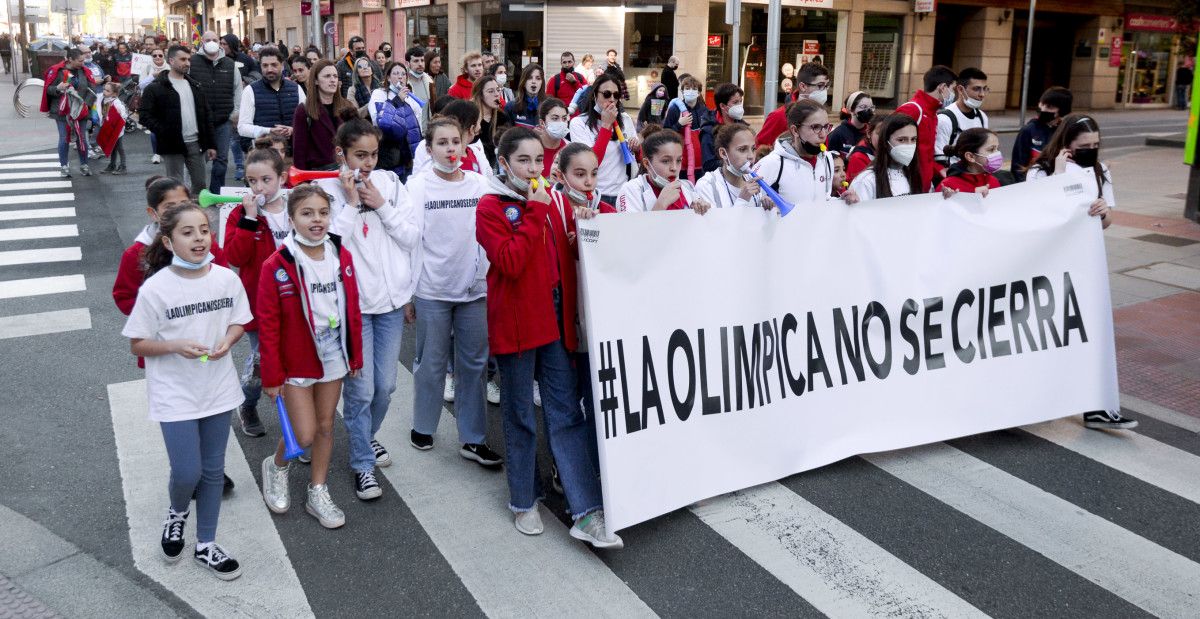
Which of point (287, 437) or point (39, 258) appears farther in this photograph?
point (39, 258)

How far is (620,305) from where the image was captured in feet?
14.5

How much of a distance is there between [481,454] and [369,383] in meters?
0.80

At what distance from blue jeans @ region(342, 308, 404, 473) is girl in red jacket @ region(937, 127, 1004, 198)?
3.18m

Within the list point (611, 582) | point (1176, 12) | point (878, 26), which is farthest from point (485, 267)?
point (878, 26)

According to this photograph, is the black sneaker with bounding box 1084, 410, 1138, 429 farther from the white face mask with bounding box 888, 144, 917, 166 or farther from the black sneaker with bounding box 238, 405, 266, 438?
the black sneaker with bounding box 238, 405, 266, 438

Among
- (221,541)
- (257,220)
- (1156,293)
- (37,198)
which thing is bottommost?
(221,541)

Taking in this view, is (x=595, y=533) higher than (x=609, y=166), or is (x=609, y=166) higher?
(x=609, y=166)

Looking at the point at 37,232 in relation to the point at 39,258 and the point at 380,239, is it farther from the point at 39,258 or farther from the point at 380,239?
the point at 380,239

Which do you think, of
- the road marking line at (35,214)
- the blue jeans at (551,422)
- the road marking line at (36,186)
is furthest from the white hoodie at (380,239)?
the road marking line at (36,186)

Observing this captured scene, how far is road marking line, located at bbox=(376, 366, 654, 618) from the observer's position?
3994 millimetres

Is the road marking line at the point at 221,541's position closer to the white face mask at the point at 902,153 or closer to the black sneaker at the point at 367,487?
the black sneaker at the point at 367,487

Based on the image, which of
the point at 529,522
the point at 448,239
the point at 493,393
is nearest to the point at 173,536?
the point at 529,522

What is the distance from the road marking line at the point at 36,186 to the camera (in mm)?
14609

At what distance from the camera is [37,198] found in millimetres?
13773
